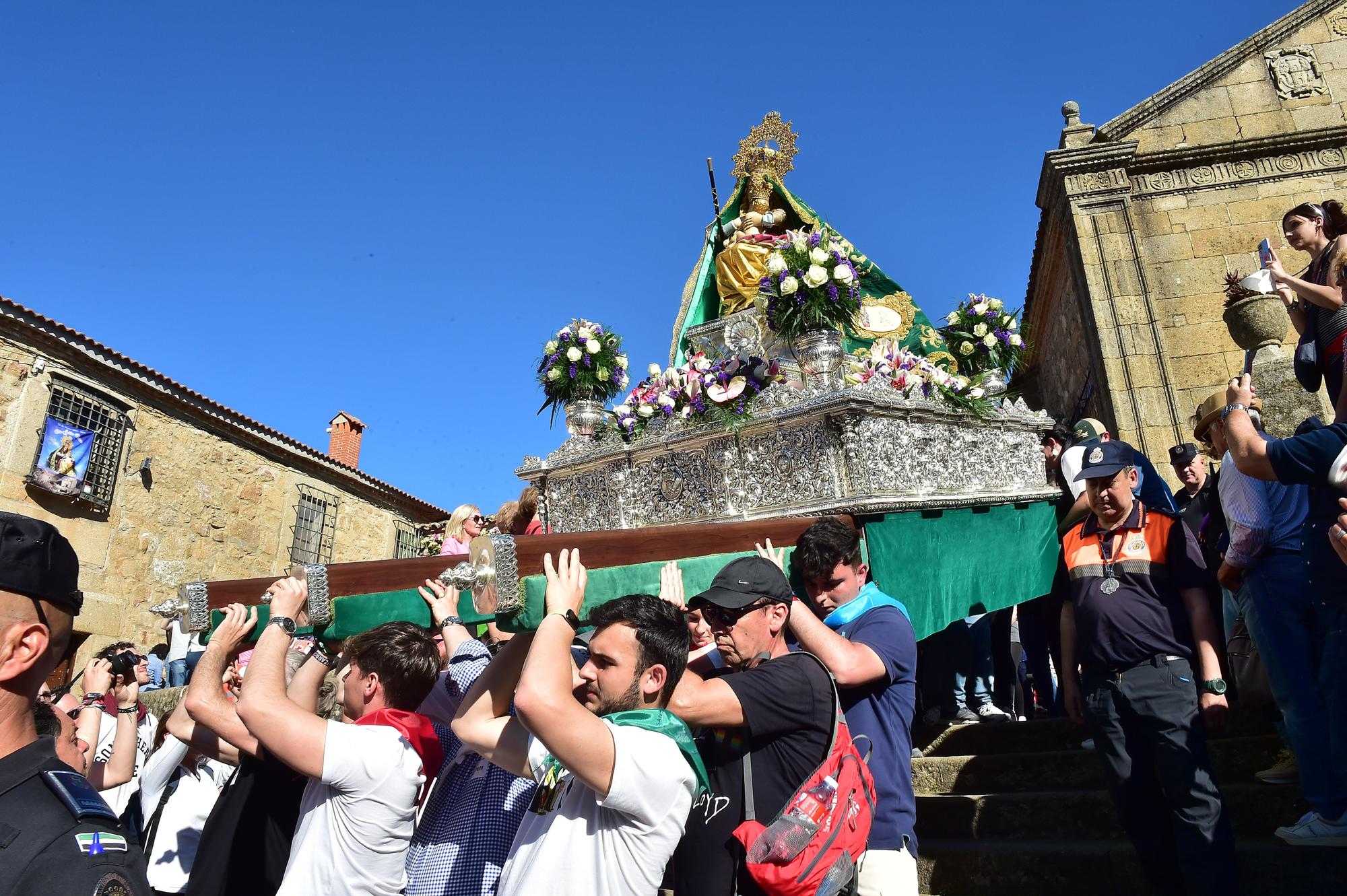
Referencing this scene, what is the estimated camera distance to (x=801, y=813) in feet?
7.27

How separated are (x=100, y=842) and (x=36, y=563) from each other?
618 millimetres

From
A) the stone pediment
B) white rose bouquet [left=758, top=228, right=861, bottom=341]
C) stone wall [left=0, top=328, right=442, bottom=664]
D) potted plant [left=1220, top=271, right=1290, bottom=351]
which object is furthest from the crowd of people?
stone wall [left=0, top=328, right=442, bottom=664]

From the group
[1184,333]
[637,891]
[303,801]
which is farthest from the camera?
[1184,333]

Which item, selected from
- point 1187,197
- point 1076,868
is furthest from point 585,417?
point 1187,197

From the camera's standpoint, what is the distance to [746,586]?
2625 millimetres

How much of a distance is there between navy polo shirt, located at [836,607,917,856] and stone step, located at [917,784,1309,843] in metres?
1.45

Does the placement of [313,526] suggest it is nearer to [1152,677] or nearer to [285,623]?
[285,623]

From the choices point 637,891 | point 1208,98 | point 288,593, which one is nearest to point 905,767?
point 637,891

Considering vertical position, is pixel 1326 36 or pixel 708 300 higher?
pixel 1326 36

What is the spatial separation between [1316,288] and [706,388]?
4.00 metres

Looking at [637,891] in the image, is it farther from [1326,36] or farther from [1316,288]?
[1326,36]

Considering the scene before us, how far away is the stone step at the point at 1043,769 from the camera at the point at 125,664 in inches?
179

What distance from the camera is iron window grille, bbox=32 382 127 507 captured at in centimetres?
1382

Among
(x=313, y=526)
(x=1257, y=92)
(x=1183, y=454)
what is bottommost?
(x=1183, y=454)
